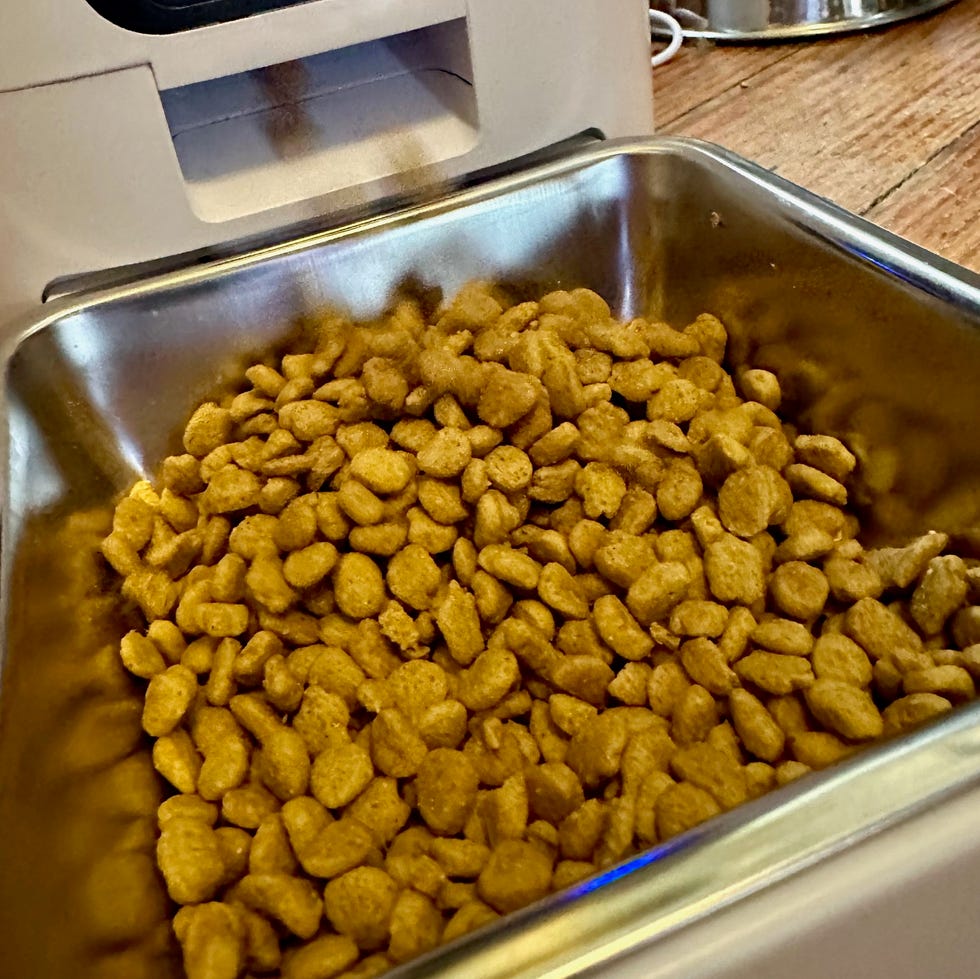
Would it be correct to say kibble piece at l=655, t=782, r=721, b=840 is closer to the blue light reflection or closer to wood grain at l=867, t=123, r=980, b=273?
the blue light reflection

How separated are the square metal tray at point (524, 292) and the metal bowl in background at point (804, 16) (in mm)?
616

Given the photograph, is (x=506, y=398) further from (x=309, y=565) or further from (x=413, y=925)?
(x=413, y=925)

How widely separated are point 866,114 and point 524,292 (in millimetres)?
473

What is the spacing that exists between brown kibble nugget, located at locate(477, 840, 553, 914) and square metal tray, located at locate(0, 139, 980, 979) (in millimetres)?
147

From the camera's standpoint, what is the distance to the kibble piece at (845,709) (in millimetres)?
480

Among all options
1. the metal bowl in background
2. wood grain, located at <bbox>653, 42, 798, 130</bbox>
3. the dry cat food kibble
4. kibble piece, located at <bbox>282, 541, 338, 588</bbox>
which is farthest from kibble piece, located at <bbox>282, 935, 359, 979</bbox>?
the metal bowl in background

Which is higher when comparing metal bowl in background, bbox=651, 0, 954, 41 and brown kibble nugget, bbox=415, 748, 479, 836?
metal bowl in background, bbox=651, 0, 954, 41

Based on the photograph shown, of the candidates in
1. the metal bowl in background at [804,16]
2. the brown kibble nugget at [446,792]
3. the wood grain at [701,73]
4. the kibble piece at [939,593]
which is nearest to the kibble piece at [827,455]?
the kibble piece at [939,593]

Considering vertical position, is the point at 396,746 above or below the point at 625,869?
below

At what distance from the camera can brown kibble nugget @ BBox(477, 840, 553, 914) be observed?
0.45 meters

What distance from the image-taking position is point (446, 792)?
21.2 inches

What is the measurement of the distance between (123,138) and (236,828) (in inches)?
18.3

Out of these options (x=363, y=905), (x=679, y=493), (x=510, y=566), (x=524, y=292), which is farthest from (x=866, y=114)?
(x=363, y=905)

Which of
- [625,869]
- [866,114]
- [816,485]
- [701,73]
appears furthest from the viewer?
[701,73]
